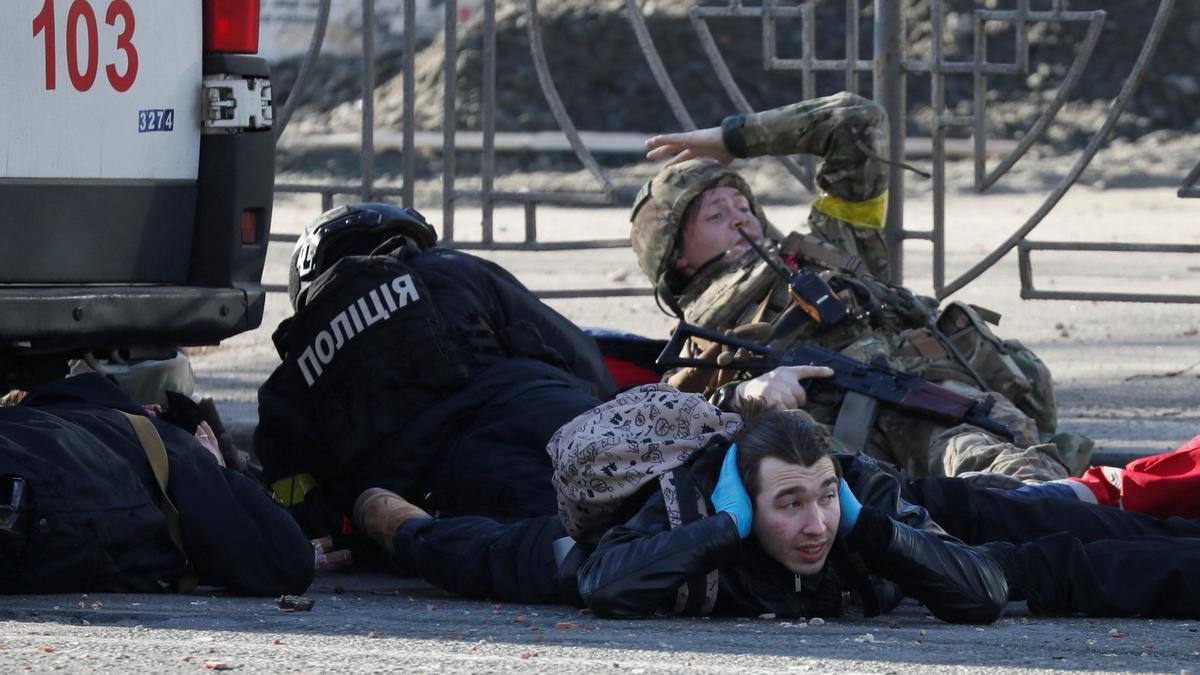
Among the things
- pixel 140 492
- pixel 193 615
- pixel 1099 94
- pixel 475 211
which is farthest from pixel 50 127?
pixel 1099 94

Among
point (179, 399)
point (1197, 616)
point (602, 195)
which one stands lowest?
point (1197, 616)

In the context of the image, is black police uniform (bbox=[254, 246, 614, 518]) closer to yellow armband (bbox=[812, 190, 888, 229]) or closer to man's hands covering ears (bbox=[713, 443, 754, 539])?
man's hands covering ears (bbox=[713, 443, 754, 539])

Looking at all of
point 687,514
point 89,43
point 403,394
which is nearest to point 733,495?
point 687,514

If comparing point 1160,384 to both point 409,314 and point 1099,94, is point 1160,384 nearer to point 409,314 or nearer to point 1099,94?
point 409,314

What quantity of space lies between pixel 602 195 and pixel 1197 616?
3462 millimetres

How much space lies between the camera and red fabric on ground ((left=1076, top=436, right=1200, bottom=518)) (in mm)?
4598

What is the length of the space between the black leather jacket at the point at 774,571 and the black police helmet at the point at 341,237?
176 centimetres

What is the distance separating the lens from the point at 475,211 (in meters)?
14.9

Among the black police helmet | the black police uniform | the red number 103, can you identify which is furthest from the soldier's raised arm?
the red number 103

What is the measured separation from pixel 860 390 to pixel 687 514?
163 cm

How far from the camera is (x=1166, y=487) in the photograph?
4605 mm

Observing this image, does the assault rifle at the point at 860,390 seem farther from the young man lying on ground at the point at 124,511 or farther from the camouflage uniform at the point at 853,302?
the young man lying on ground at the point at 124,511

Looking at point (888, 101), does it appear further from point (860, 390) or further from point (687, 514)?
point (687, 514)

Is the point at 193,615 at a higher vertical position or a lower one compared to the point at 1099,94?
lower
